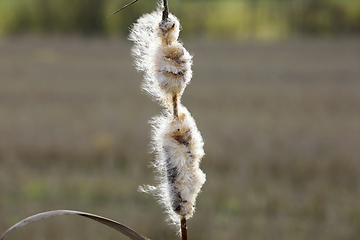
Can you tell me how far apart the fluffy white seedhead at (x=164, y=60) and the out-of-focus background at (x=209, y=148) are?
2.99m

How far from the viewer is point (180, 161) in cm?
54

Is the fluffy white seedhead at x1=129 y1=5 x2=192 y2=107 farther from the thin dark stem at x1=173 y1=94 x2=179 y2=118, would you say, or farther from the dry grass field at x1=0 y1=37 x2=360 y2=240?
the dry grass field at x1=0 y1=37 x2=360 y2=240

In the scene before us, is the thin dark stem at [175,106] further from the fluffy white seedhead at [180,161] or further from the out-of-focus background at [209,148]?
the out-of-focus background at [209,148]

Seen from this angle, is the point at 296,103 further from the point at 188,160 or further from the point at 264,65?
the point at 188,160

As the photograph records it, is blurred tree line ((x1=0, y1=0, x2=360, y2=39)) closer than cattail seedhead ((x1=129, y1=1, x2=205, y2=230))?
No

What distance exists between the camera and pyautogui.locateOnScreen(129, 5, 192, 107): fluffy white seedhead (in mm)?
519

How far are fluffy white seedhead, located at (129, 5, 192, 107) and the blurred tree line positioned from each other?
2704 centimetres

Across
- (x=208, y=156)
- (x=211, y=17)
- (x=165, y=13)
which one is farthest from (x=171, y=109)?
(x=211, y=17)

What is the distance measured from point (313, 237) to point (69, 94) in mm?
7801

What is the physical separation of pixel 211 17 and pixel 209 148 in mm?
28862

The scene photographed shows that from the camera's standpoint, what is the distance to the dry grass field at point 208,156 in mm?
3645

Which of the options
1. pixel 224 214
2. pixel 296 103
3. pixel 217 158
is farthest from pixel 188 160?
pixel 296 103

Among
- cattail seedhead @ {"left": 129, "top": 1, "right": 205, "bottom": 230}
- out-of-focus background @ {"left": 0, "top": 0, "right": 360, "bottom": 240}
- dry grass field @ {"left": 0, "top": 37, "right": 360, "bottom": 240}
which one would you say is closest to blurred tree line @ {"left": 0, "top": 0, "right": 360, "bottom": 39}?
out-of-focus background @ {"left": 0, "top": 0, "right": 360, "bottom": 240}

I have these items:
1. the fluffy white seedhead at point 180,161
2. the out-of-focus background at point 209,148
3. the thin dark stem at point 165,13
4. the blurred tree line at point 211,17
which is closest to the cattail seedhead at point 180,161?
the fluffy white seedhead at point 180,161
